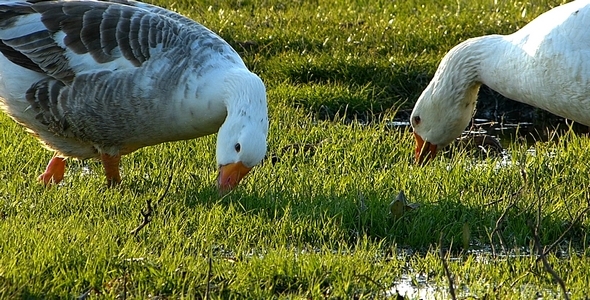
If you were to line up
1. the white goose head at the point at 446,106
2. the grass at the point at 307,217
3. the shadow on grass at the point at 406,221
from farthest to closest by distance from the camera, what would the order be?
the white goose head at the point at 446,106 → the shadow on grass at the point at 406,221 → the grass at the point at 307,217

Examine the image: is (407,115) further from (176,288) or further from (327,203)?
(176,288)

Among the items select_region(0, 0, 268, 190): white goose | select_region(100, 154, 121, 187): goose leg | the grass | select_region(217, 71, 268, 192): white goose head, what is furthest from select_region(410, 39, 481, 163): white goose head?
select_region(100, 154, 121, 187): goose leg

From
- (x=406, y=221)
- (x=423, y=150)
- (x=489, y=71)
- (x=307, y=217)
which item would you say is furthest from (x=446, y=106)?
(x=307, y=217)

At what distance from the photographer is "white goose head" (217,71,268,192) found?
5277mm

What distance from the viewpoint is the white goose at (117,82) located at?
5603 millimetres

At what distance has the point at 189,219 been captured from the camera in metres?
5.32

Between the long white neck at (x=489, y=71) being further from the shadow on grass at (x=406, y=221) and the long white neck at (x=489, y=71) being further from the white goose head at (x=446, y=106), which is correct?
the shadow on grass at (x=406, y=221)

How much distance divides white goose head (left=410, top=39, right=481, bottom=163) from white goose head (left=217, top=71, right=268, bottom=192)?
1866mm

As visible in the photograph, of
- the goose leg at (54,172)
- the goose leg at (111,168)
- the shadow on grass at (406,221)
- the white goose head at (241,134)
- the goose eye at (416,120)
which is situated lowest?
the goose leg at (54,172)

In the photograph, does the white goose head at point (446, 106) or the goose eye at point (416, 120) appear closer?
the white goose head at point (446, 106)

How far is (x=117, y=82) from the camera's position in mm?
5707

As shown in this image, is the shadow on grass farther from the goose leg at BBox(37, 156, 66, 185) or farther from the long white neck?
the goose leg at BBox(37, 156, 66, 185)

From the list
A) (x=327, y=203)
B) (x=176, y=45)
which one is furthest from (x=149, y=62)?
(x=327, y=203)

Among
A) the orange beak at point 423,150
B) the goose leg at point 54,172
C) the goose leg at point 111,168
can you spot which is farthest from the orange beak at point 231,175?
the orange beak at point 423,150
